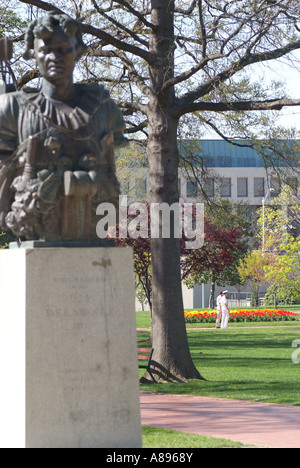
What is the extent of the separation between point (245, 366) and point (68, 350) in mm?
11448

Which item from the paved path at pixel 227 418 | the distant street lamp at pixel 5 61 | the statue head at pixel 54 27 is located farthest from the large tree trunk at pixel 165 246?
the statue head at pixel 54 27

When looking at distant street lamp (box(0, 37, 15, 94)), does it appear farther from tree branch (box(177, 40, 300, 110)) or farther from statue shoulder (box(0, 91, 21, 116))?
tree branch (box(177, 40, 300, 110))

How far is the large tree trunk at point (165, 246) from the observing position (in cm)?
1419

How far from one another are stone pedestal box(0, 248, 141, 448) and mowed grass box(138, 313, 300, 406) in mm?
5786

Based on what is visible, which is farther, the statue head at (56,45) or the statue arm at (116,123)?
the statue arm at (116,123)

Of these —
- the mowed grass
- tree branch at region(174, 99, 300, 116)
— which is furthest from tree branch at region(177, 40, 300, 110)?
the mowed grass

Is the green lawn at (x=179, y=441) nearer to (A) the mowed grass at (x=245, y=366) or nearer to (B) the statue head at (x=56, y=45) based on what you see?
(A) the mowed grass at (x=245, y=366)

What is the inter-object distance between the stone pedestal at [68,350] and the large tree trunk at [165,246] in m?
7.74

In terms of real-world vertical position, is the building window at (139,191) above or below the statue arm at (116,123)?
above

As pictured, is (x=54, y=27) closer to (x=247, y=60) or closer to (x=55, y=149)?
(x=55, y=149)

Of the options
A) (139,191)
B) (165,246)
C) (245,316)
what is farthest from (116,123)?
(139,191)

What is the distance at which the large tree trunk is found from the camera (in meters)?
14.2

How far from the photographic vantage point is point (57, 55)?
6.71m

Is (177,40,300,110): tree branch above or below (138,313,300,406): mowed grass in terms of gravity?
above
